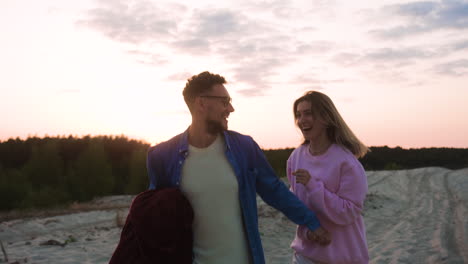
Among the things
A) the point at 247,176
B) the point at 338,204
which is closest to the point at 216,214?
the point at 247,176

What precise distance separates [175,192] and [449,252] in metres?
6.14

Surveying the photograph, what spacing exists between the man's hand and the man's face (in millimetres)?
970

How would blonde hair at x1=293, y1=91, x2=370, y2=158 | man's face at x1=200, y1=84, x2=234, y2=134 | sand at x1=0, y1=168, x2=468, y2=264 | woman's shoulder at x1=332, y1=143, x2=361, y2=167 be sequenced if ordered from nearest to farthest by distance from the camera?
man's face at x1=200, y1=84, x2=234, y2=134
woman's shoulder at x1=332, y1=143, x2=361, y2=167
blonde hair at x1=293, y1=91, x2=370, y2=158
sand at x1=0, y1=168, x2=468, y2=264

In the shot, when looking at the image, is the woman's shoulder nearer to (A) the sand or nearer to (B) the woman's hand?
(B) the woman's hand

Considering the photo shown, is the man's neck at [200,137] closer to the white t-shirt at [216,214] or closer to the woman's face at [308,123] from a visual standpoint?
the white t-shirt at [216,214]

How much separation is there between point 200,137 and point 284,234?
6781mm

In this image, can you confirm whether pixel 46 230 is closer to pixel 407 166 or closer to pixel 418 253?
pixel 418 253

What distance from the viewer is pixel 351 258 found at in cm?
313

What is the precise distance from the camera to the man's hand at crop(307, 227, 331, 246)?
3.12 m

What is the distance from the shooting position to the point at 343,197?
316 cm

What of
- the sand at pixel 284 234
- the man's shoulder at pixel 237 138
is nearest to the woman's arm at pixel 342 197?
the man's shoulder at pixel 237 138

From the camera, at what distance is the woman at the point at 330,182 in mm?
3117

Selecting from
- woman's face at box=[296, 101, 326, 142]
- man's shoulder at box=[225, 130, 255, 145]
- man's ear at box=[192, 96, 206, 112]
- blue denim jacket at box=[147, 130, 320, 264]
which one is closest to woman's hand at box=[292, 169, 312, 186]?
blue denim jacket at box=[147, 130, 320, 264]

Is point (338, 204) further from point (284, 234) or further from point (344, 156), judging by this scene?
point (284, 234)
